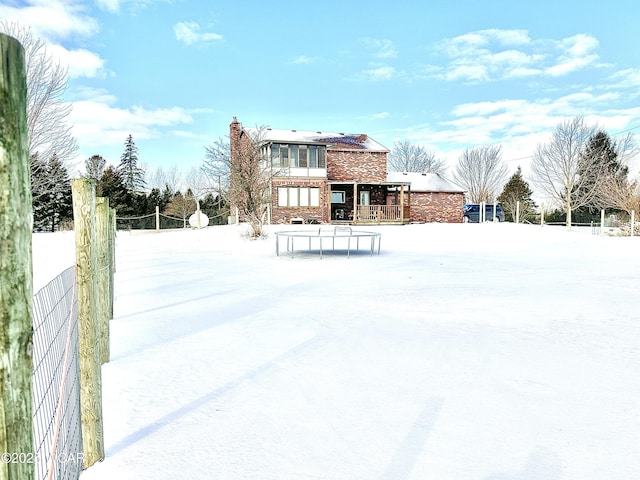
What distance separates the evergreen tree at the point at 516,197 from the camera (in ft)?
154

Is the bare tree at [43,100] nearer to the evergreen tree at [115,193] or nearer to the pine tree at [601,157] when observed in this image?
the evergreen tree at [115,193]

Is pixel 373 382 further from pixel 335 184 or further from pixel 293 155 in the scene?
pixel 335 184

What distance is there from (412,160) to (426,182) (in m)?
27.0

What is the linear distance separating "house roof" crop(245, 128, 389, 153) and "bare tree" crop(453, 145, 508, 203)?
85.5 feet

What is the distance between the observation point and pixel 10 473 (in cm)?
112

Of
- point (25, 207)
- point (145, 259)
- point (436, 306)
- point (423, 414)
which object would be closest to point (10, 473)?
point (25, 207)

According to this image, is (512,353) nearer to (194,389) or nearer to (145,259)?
(194,389)

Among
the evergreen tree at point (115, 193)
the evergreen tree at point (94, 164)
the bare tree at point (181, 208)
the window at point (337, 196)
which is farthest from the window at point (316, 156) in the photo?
the evergreen tree at point (94, 164)

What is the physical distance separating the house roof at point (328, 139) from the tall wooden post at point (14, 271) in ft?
102

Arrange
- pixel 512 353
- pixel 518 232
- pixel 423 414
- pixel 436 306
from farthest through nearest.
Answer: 1. pixel 518 232
2. pixel 436 306
3. pixel 512 353
4. pixel 423 414

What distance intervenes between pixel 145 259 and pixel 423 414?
1465 cm

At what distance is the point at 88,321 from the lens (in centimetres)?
311

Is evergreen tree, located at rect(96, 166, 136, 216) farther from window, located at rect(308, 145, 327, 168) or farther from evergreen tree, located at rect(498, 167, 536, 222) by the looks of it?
evergreen tree, located at rect(498, 167, 536, 222)

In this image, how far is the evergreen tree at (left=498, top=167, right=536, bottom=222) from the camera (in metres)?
46.8
